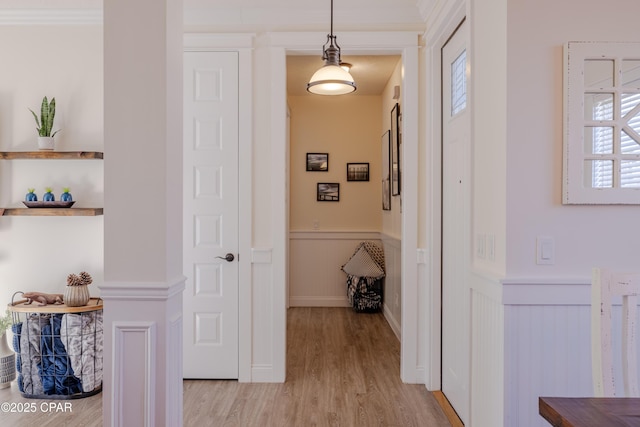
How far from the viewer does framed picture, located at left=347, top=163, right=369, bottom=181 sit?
5805 millimetres

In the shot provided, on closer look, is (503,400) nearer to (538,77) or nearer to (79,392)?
(538,77)

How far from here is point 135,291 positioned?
182cm

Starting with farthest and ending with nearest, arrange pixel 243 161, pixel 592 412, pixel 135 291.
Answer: pixel 243 161
pixel 135 291
pixel 592 412

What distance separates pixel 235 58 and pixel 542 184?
2294 millimetres

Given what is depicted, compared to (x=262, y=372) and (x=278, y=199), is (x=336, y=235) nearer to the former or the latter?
(x=278, y=199)

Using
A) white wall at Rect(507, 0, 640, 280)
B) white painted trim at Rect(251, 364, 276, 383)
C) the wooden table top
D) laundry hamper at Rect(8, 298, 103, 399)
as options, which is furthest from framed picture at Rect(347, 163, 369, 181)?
the wooden table top

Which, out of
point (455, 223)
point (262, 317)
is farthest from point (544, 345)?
point (262, 317)

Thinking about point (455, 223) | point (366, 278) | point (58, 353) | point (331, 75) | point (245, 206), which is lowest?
point (58, 353)

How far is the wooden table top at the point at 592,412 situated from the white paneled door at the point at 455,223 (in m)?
1.23

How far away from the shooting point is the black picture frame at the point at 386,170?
4895 mm

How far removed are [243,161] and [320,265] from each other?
2.79 m

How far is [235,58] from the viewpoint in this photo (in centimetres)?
323

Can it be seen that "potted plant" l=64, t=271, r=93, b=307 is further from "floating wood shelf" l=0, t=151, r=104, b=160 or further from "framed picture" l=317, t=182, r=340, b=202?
"framed picture" l=317, t=182, r=340, b=202

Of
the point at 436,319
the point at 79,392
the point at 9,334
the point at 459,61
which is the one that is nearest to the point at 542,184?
the point at 459,61
